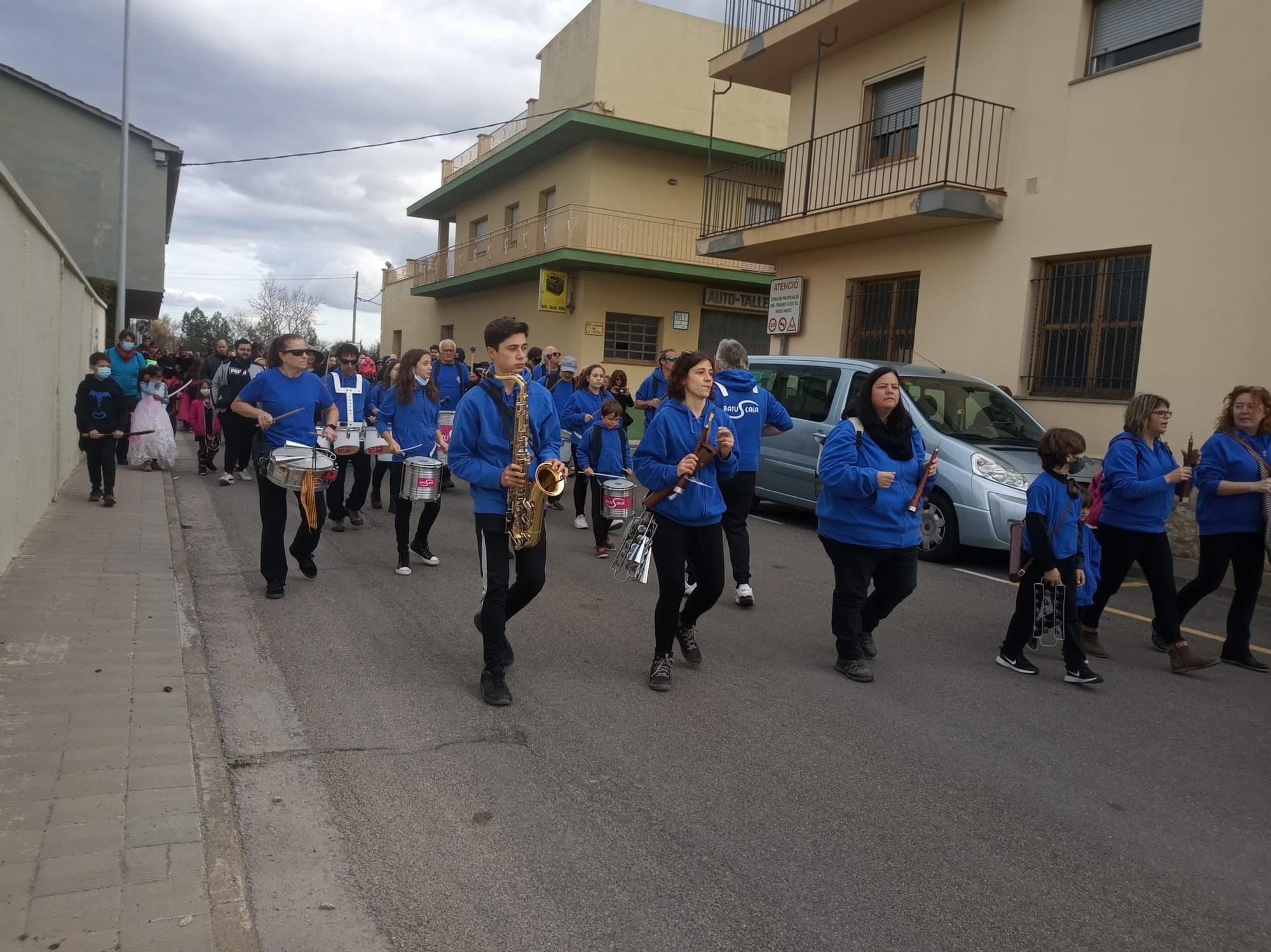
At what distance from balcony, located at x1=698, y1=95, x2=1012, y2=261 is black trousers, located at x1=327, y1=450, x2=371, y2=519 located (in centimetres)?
794

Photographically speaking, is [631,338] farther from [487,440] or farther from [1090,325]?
[487,440]

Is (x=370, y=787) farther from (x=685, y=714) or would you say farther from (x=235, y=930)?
(x=685, y=714)

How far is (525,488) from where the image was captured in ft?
16.4

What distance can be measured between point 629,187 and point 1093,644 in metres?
19.4

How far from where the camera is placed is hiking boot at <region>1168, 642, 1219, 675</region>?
6238mm

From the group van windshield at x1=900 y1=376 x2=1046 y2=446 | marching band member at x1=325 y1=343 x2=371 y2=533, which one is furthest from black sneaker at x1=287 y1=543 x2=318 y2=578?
van windshield at x1=900 y1=376 x2=1046 y2=446

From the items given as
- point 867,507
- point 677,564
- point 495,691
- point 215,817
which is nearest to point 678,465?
point 677,564

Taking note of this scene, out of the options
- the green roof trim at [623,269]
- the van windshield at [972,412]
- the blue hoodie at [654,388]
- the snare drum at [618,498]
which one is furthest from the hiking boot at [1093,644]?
the green roof trim at [623,269]

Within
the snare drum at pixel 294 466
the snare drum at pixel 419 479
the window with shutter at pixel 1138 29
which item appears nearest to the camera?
the snare drum at pixel 294 466

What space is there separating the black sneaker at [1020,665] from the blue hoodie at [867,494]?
3.50 feet

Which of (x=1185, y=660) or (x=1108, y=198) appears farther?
(x=1108, y=198)

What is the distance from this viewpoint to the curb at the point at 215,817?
301 centimetres

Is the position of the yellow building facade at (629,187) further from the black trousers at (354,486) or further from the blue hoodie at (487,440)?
the blue hoodie at (487,440)

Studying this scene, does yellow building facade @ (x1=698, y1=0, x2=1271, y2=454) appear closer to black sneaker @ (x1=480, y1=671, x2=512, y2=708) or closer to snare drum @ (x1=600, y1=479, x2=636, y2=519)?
snare drum @ (x1=600, y1=479, x2=636, y2=519)
